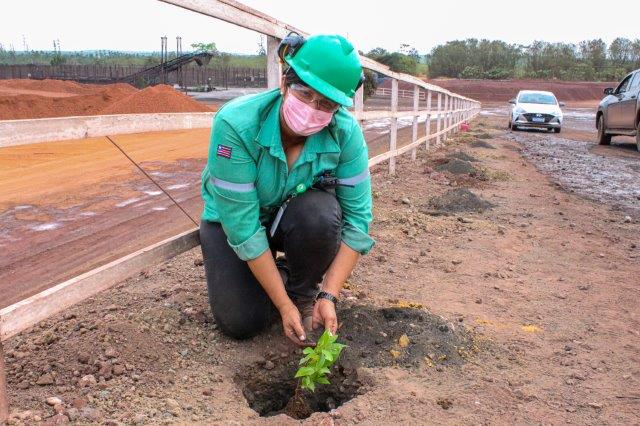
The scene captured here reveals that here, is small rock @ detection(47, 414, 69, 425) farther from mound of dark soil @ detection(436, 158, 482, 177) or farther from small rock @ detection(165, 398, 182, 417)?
mound of dark soil @ detection(436, 158, 482, 177)

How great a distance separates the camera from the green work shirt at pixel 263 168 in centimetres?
240

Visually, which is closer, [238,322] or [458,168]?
[238,322]

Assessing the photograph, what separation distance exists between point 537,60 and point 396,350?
213ft

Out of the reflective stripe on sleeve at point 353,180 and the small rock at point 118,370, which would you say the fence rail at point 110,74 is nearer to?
the reflective stripe on sleeve at point 353,180

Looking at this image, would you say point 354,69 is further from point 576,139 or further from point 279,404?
point 576,139

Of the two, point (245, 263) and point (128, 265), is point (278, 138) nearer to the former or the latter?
point (245, 263)

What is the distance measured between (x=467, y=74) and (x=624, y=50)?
15.7 m

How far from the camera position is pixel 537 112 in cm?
1898

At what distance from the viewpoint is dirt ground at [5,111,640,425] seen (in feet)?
7.43

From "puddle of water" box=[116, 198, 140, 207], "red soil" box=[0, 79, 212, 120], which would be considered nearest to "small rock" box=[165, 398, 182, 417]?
"puddle of water" box=[116, 198, 140, 207]

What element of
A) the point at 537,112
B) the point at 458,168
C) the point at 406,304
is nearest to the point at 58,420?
the point at 406,304

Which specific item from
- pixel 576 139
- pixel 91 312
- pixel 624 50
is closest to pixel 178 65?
pixel 576 139


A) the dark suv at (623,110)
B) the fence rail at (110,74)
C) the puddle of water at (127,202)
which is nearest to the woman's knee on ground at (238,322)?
the puddle of water at (127,202)

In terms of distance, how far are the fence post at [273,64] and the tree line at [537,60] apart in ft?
197
